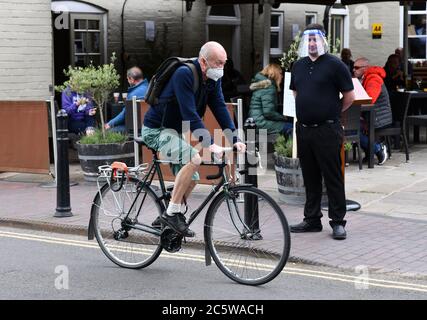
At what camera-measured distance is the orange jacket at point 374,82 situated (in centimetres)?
1139

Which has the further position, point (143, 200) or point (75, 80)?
point (75, 80)

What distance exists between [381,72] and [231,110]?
3.39 m

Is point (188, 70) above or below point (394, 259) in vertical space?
above

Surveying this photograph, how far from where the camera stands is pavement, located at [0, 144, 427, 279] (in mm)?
6559

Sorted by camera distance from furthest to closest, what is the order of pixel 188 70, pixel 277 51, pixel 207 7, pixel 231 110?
1. pixel 277 51
2. pixel 207 7
3. pixel 231 110
4. pixel 188 70

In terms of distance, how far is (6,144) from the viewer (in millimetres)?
11000

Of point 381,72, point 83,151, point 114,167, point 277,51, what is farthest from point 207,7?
point 114,167

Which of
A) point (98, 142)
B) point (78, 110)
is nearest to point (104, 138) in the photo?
point (98, 142)

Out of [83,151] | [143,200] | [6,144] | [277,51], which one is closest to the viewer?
[143,200]

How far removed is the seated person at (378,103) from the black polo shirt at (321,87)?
4.34 meters

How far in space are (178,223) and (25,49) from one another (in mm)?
7409

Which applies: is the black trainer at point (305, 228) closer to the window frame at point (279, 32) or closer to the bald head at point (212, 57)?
the bald head at point (212, 57)

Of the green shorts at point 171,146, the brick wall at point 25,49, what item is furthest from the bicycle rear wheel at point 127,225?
the brick wall at point 25,49

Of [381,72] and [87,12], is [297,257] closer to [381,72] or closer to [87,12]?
[381,72]
